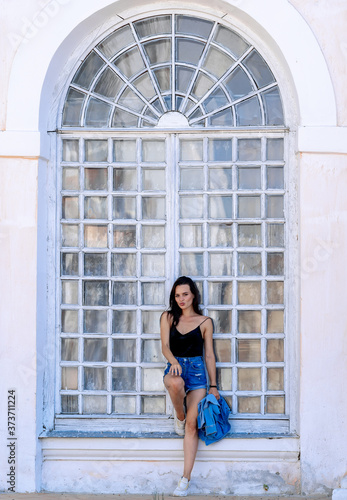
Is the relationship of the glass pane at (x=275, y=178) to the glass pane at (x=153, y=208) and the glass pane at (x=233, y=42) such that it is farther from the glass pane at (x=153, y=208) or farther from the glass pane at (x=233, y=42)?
the glass pane at (x=233, y=42)

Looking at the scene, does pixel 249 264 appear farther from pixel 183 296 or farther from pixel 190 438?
pixel 190 438

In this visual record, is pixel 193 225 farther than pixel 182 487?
Yes

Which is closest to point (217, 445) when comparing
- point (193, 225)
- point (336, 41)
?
point (193, 225)

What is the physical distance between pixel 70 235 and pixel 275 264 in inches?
75.3

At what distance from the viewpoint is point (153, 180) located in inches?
235

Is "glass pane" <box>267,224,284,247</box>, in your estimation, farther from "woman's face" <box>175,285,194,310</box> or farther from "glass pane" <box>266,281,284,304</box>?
"woman's face" <box>175,285,194,310</box>

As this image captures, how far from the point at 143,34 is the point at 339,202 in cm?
238

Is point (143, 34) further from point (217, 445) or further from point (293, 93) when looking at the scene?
point (217, 445)

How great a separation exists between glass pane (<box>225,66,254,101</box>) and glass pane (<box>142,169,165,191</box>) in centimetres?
97

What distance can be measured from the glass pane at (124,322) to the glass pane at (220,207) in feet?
3.87

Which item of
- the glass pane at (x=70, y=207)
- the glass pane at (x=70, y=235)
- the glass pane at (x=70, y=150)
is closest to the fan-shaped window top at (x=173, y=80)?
the glass pane at (x=70, y=150)

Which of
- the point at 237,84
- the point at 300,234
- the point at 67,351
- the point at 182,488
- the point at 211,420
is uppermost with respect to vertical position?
the point at 237,84

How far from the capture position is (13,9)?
18.5 ft

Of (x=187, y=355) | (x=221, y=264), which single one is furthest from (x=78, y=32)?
(x=187, y=355)
